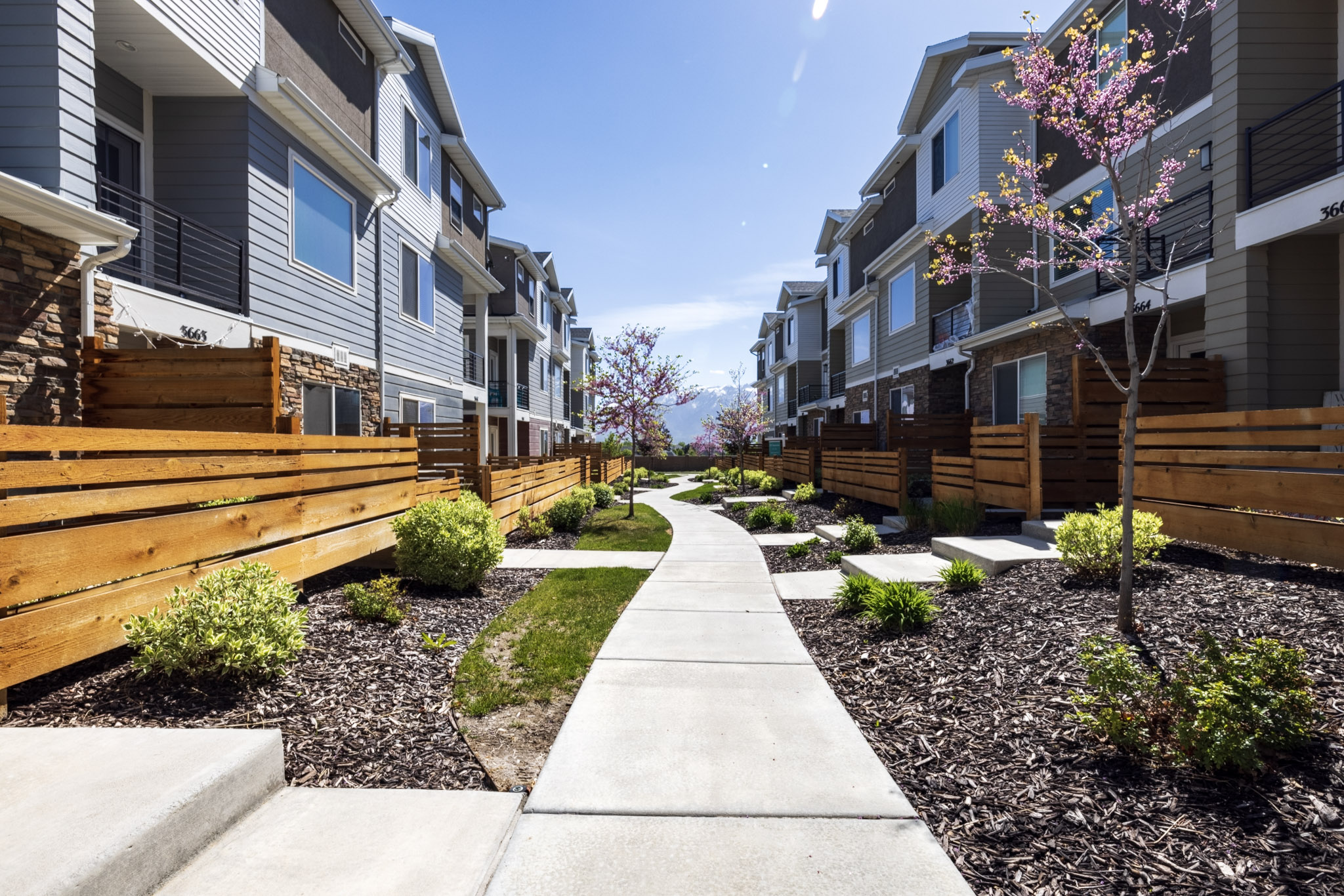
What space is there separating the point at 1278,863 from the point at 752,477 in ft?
73.5

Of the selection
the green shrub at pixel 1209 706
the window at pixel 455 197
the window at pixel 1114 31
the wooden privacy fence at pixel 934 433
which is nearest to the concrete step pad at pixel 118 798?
the green shrub at pixel 1209 706

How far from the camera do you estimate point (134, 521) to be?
161 inches

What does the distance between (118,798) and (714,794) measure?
2.52m

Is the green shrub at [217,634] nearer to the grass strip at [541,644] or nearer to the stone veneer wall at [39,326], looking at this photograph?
the grass strip at [541,644]

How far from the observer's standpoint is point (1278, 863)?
8.16ft

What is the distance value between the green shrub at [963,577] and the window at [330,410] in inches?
372

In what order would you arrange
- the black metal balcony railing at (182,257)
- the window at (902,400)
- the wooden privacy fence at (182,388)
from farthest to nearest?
the window at (902,400), the black metal balcony railing at (182,257), the wooden privacy fence at (182,388)

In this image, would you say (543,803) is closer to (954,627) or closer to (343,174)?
(954,627)

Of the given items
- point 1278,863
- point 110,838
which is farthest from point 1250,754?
point 110,838

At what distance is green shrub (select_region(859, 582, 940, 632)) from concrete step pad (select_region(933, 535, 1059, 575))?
1.65 m

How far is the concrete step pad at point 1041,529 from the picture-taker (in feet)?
25.9

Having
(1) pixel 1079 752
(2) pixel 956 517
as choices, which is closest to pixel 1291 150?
(2) pixel 956 517

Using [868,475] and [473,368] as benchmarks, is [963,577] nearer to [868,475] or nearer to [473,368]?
[868,475]

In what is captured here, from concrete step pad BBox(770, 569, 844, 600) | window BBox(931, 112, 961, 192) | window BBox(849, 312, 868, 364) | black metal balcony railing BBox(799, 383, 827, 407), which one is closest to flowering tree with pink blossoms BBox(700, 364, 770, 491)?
black metal balcony railing BBox(799, 383, 827, 407)
